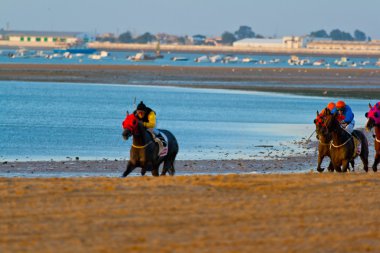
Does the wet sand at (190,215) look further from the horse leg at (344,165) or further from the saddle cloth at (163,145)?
the horse leg at (344,165)

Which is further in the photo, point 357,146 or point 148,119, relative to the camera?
point 357,146

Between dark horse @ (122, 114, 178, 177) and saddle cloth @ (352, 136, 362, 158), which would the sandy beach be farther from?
saddle cloth @ (352, 136, 362, 158)

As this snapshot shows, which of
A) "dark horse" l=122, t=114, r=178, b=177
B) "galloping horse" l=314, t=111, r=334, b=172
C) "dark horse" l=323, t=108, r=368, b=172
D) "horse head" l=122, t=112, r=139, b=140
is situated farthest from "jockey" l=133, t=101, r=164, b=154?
"dark horse" l=323, t=108, r=368, b=172

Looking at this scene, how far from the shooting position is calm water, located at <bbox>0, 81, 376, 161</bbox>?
29892 millimetres

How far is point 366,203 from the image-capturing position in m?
15.4

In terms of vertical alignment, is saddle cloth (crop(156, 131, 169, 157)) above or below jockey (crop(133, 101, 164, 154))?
below

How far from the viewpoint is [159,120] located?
40.9 metres

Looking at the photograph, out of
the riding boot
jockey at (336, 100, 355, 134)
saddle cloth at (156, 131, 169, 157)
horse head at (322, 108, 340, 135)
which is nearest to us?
the riding boot

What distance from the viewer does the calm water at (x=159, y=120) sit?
29.9 meters

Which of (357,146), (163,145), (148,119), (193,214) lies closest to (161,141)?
(163,145)

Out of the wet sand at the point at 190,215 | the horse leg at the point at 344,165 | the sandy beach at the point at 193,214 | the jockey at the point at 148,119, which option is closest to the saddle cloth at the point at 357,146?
the horse leg at the point at 344,165

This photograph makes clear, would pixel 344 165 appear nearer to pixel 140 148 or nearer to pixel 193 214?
pixel 140 148

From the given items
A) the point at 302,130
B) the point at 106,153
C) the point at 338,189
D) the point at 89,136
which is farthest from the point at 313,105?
the point at 338,189

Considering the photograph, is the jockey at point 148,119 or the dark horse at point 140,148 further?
the jockey at point 148,119
